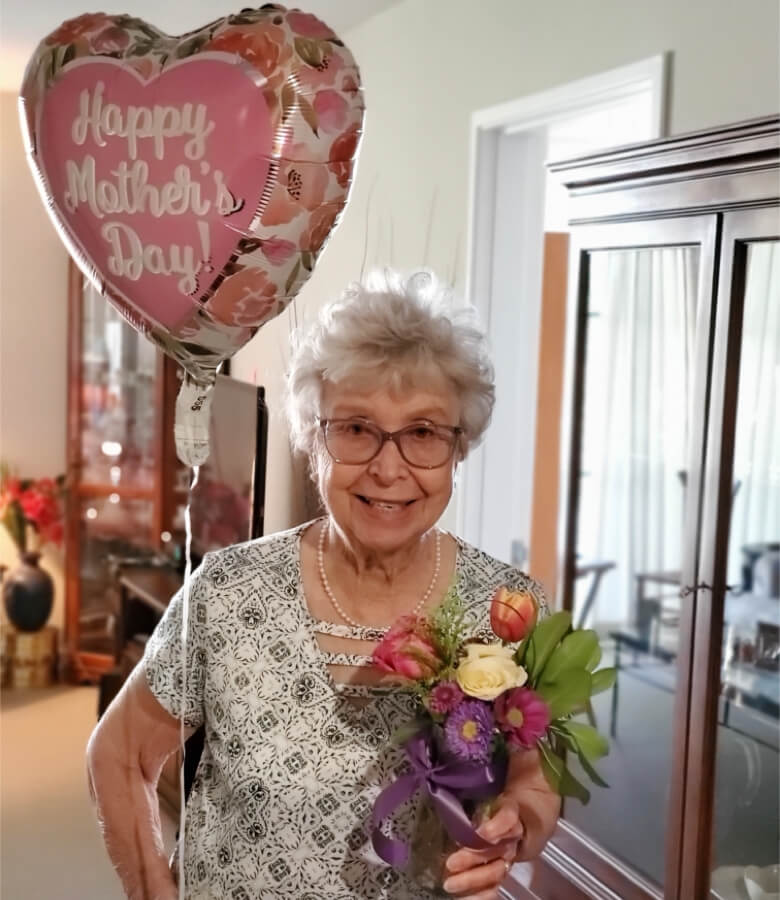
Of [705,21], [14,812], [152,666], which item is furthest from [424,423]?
[14,812]

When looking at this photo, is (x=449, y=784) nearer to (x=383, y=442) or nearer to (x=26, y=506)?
(x=383, y=442)

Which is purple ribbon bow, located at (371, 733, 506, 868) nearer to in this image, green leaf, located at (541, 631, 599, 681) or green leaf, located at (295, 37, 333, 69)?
green leaf, located at (541, 631, 599, 681)

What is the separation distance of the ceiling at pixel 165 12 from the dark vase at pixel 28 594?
2.15 m

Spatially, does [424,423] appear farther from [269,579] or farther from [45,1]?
[45,1]

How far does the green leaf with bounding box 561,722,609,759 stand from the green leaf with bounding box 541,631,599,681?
0.06 metres

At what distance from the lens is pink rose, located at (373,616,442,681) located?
1.14m

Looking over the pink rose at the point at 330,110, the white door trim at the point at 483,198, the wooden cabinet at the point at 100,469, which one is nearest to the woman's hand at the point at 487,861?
the pink rose at the point at 330,110

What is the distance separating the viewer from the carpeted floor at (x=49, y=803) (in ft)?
10.5

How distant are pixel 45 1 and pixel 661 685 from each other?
8.69 feet

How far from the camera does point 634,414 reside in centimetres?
266

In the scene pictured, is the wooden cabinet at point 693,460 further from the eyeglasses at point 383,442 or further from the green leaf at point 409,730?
the green leaf at point 409,730

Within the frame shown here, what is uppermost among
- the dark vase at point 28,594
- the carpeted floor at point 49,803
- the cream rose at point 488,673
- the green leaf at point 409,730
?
the cream rose at point 488,673

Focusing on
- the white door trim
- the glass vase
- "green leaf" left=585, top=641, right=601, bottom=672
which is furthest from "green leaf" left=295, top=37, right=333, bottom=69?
the white door trim

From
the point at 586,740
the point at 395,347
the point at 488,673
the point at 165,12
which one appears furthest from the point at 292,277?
the point at 165,12
